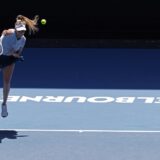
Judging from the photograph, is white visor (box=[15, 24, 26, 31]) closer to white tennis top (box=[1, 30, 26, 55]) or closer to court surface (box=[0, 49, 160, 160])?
white tennis top (box=[1, 30, 26, 55])

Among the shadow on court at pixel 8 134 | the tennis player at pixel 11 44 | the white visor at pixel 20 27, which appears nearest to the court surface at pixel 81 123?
the shadow on court at pixel 8 134

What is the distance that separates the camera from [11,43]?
866 cm

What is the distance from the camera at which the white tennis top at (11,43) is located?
28.3ft

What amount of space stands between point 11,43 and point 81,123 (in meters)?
1.52

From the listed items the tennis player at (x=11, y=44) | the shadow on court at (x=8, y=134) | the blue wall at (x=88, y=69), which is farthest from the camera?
the blue wall at (x=88, y=69)

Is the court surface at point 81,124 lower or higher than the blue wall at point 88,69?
higher

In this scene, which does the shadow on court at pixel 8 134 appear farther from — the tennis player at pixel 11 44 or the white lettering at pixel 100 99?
the white lettering at pixel 100 99

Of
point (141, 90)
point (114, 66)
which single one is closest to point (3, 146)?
point (141, 90)

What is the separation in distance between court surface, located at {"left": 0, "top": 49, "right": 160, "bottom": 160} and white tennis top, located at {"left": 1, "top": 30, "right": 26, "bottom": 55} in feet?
3.49

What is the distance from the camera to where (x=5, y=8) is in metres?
15.4

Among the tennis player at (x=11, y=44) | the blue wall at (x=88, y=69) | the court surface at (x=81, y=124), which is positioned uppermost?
the tennis player at (x=11, y=44)

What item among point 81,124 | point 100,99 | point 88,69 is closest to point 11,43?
point 81,124

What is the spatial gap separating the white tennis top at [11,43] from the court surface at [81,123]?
1064 millimetres

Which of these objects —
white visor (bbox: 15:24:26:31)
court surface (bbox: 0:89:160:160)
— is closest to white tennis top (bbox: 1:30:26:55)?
white visor (bbox: 15:24:26:31)
